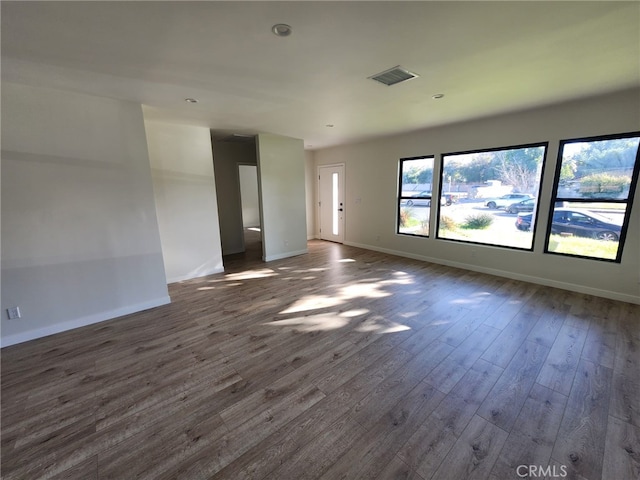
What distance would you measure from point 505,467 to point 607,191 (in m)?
3.88

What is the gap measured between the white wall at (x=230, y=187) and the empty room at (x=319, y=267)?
1122 millimetres

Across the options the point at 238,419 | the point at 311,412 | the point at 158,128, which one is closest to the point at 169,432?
the point at 238,419

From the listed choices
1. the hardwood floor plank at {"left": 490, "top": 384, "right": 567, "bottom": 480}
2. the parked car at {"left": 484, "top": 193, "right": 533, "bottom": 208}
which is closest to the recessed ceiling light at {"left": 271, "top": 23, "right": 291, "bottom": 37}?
the hardwood floor plank at {"left": 490, "top": 384, "right": 567, "bottom": 480}

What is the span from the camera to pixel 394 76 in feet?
8.41

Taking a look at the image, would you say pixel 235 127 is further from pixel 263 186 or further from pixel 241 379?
pixel 241 379

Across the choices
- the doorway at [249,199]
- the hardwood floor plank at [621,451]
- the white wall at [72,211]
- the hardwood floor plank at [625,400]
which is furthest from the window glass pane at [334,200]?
the hardwood floor plank at [621,451]

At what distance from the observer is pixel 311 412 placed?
1.78 m

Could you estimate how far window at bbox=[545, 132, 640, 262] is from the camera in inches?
127

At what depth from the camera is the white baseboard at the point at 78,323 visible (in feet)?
8.81

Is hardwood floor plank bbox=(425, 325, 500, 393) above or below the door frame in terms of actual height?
below

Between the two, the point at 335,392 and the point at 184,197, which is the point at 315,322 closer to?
the point at 335,392

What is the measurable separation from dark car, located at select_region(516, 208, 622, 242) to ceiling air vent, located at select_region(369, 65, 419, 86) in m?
3.13

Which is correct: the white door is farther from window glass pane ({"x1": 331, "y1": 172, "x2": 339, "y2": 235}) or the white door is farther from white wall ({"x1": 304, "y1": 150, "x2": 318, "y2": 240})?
white wall ({"x1": 304, "y1": 150, "x2": 318, "y2": 240})

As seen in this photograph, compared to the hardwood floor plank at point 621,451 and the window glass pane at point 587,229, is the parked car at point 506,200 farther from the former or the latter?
the hardwood floor plank at point 621,451
